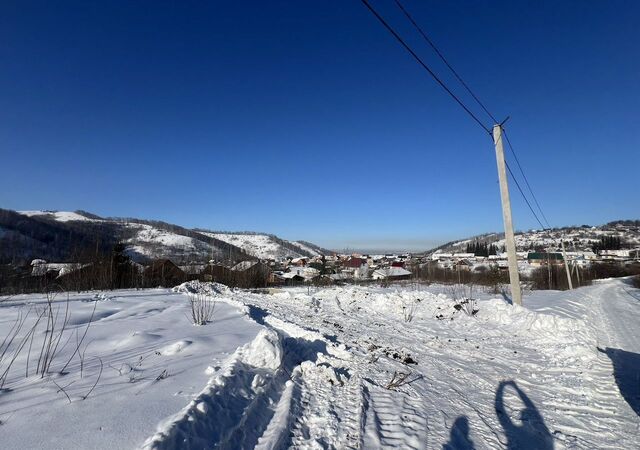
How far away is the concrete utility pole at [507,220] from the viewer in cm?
1044

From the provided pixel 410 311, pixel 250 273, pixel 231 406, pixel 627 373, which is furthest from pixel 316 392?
pixel 250 273

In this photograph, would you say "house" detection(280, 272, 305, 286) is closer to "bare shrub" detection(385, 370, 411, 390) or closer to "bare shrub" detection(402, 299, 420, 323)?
"bare shrub" detection(402, 299, 420, 323)

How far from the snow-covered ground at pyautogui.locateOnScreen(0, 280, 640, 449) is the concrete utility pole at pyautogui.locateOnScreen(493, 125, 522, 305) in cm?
294

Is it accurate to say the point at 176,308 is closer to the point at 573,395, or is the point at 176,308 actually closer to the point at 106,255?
the point at 573,395

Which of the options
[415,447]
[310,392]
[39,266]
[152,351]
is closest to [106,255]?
[39,266]

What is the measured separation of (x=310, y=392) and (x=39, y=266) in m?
18.1

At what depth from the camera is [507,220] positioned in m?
10.9

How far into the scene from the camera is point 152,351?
4391 mm

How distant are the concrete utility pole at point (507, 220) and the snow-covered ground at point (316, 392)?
294cm

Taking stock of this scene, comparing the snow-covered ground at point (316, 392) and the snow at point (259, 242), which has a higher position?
the snow at point (259, 242)

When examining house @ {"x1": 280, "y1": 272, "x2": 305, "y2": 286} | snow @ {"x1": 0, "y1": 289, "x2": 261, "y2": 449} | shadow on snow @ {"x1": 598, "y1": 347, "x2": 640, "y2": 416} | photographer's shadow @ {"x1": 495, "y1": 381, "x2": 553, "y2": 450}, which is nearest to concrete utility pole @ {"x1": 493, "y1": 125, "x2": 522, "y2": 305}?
shadow on snow @ {"x1": 598, "y1": 347, "x2": 640, "y2": 416}

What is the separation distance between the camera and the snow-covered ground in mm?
2598

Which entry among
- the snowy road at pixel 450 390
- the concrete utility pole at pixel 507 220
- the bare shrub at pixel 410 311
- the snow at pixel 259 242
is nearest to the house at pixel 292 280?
the bare shrub at pixel 410 311

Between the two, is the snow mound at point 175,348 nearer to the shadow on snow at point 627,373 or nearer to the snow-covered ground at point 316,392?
the snow-covered ground at point 316,392
